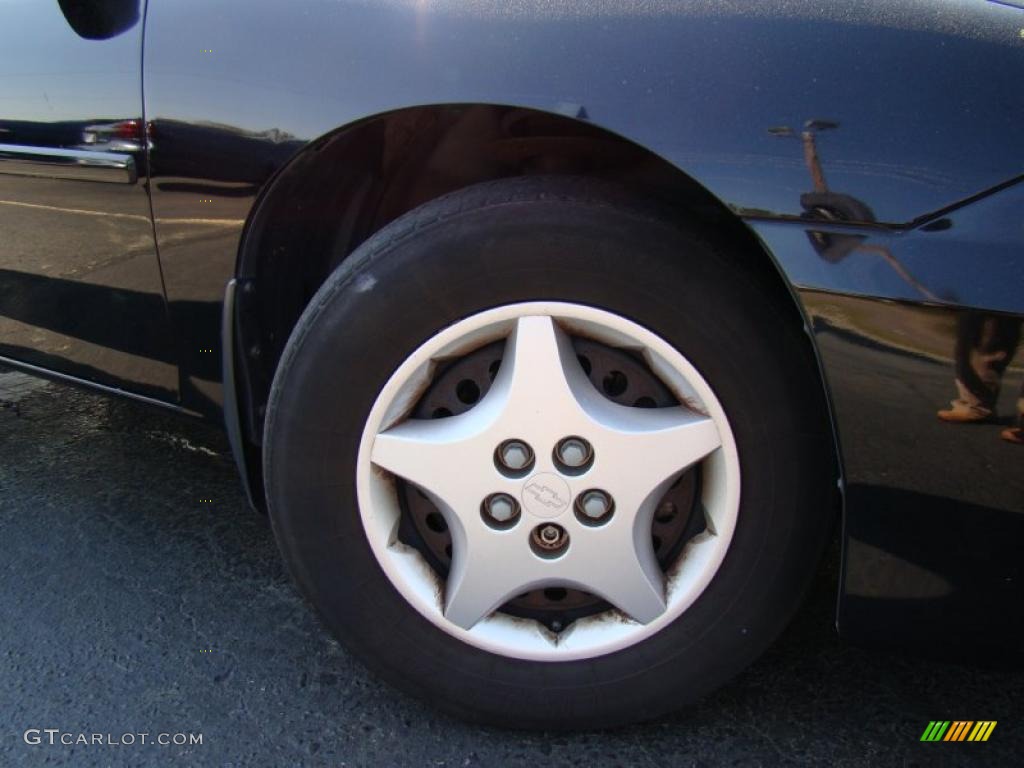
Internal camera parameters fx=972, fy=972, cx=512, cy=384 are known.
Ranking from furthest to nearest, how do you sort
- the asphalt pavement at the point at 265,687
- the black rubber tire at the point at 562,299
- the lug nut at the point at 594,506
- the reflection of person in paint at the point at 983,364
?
the asphalt pavement at the point at 265,687 < the lug nut at the point at 594,506 < the black rubber tire at the point at 562,299 < the reflection of person in paint at the point at 983,364

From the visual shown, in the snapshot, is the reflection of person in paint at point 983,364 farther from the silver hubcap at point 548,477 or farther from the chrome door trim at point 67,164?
the chrome door trim at point 67,164

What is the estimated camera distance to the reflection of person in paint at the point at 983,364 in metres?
1.32

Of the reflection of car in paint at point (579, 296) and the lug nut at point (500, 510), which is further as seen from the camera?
the lug nut at point (500, 510)

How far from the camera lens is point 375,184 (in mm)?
1898

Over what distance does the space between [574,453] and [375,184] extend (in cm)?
70

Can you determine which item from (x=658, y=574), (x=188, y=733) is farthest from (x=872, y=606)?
(x=188, y=733)

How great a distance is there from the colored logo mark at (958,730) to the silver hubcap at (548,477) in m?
0.55

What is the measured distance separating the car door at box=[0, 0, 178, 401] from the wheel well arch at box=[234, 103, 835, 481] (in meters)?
0.22

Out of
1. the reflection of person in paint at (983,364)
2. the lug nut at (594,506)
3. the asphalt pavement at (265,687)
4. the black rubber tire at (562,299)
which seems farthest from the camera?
the asphalt pavement at (265,687)

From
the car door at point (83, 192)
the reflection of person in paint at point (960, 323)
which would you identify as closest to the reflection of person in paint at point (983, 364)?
the reflection of person in paint at point (960, 323)

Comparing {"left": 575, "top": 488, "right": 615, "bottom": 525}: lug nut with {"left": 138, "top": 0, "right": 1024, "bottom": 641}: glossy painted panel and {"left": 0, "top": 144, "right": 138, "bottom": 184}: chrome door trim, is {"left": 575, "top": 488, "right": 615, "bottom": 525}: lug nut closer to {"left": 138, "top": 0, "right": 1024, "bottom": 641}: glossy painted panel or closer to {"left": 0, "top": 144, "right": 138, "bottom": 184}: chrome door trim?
{"left": 138, "top": 0, "right": 1024, "bottom": 641}: glossy painted panel

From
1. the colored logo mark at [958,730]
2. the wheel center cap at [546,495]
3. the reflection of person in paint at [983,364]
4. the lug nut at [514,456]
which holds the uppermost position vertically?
the reflection of person in paint at [983,364]

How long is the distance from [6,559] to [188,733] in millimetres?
859

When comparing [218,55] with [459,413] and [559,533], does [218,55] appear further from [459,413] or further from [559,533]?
[559,533]
